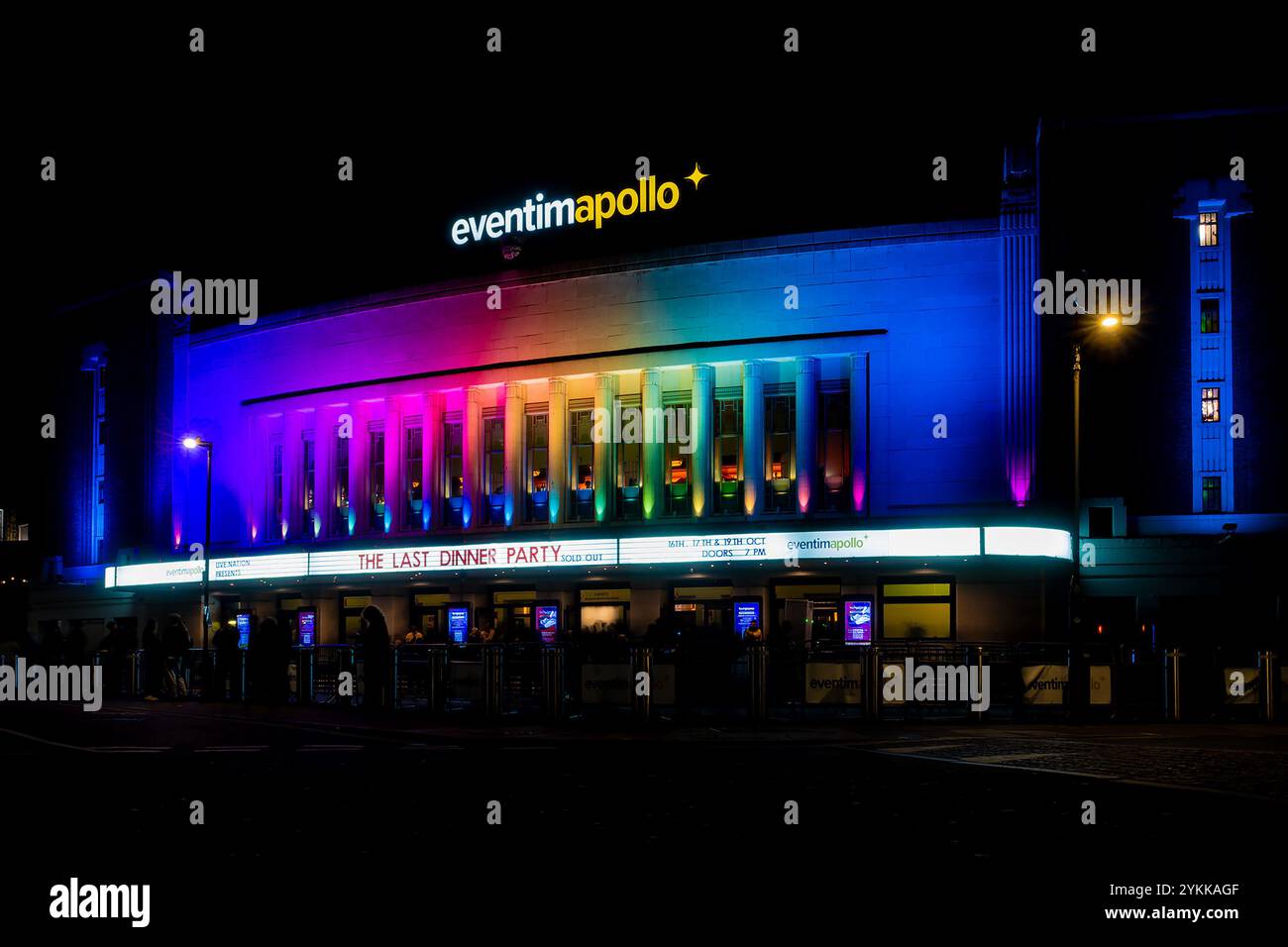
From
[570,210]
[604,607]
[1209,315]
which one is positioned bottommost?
[604,607]

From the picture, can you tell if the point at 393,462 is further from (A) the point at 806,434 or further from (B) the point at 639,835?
(B) the point at 639,835

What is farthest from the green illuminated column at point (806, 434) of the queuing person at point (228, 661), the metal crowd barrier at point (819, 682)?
the queuing person at point (228, 661)

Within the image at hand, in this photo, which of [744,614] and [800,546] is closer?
[800,546]

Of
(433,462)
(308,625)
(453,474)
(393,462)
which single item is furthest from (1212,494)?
(308,625)

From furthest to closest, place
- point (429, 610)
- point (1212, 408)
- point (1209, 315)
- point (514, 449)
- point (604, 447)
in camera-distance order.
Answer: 1. point (429, 610)
2. point (514, 449)
3. point (604, 447)
4. point (1209, 315)
5. point (1212, 408)

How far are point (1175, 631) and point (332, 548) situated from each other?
26915mm

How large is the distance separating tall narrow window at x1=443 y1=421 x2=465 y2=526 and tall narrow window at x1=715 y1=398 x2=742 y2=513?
916cm

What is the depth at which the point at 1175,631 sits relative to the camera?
37.7m

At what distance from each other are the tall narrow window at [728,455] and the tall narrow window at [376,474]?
1284 cm

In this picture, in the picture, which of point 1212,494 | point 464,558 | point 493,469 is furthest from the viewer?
point 493,469

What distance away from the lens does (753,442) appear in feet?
129

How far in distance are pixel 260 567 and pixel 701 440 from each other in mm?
17163

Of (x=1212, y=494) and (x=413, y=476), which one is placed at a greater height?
(x=413, y=476)
